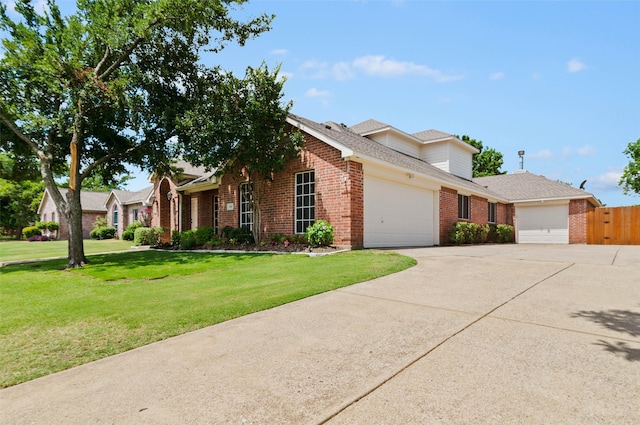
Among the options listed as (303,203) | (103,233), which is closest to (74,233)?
(303,203)

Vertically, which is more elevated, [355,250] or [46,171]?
[46,171]

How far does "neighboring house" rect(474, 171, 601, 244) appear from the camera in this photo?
20000 millimetres

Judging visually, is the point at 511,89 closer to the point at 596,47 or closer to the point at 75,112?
the point at 596,47

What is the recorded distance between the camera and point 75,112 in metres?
11.2

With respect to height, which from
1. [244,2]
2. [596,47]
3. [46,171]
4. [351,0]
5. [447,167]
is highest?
[244,2]

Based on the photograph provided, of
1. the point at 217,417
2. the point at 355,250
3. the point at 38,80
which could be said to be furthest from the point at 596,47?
A: the point at 38,80

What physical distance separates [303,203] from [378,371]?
991cm

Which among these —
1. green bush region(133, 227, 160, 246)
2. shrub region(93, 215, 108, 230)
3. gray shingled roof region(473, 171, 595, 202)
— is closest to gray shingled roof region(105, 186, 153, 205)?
shrub region(93, 215, 108, 230)

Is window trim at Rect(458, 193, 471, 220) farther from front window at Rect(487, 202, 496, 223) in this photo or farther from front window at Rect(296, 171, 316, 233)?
front window at Rect(296, 171, 316, 233)

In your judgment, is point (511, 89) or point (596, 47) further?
point (511, 89)

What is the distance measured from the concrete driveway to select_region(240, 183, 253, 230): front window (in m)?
9.80

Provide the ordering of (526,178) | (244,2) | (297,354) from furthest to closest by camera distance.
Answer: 1. (526,178)
2. (244,2)
3. (297,354)

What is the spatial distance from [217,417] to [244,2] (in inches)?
582

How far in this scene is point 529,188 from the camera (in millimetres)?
22891
